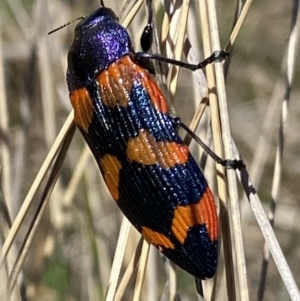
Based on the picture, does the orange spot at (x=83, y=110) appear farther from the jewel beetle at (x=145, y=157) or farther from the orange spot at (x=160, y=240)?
the orange spot at (x=160, y=240)

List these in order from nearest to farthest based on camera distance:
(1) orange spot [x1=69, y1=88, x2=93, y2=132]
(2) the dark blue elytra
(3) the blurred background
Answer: (2) the dark blue elytra → (1) orange spot [x1=69, y1=88, x2=93, y2=132] → (3) the blurred background

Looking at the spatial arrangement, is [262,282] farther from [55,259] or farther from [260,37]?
[260,37]

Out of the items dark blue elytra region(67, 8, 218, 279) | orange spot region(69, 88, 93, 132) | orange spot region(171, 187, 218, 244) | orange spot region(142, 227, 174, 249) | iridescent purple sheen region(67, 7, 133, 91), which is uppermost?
iridescent purple sheen region(67, 7, 133, 91)

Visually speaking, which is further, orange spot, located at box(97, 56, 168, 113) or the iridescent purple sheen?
the iridescent purple sheen

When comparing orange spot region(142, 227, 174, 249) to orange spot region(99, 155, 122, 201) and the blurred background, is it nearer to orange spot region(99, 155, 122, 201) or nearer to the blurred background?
orange spot region(99, 155, 122, 201)

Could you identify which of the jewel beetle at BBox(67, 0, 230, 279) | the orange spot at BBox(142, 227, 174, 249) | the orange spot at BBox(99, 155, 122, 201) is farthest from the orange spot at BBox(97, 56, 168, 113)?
the orange spot at BBox(142, 227, 174, 249)

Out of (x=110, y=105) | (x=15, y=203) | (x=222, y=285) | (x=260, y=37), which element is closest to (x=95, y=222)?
(x=15, y=203)

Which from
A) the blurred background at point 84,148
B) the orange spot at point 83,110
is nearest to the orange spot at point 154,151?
the orange spot at point 83,110

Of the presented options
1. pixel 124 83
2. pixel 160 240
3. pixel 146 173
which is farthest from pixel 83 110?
pixel 160 240

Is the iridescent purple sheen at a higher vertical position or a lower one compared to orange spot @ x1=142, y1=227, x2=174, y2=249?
higher
